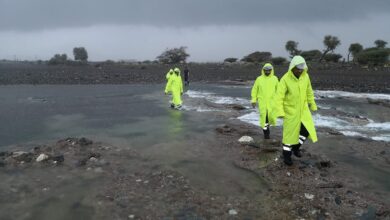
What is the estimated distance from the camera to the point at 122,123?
12961mm

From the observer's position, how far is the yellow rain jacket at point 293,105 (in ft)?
22.7

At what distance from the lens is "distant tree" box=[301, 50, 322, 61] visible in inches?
2531

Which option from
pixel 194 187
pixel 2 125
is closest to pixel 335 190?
pixel 194 187

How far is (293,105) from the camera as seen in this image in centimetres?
695

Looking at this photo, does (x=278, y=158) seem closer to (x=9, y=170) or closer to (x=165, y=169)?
(x=165, y=169)

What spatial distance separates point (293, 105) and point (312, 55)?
204ft

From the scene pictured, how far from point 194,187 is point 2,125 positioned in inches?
330

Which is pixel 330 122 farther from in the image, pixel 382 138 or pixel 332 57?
pixel 332 57

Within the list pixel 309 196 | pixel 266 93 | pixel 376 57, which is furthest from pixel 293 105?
pixel 376 57

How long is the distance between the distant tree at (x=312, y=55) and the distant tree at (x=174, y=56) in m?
21.7

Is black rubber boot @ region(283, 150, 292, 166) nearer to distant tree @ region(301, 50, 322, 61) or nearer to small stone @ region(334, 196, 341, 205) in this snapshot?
small stone @ region(334, 196, 341, 205)

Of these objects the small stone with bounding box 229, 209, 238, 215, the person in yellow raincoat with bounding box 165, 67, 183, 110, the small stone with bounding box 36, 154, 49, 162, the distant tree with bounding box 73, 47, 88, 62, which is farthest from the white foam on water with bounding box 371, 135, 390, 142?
the distant tree with bounding box 73, 47, 88, 62

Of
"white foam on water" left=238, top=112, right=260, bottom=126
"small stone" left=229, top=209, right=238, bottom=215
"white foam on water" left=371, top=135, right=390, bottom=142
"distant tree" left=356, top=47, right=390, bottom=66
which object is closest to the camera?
"small stone" left=229, top=209, right=238, bottom=215

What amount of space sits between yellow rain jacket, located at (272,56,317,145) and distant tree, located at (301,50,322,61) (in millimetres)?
58800
